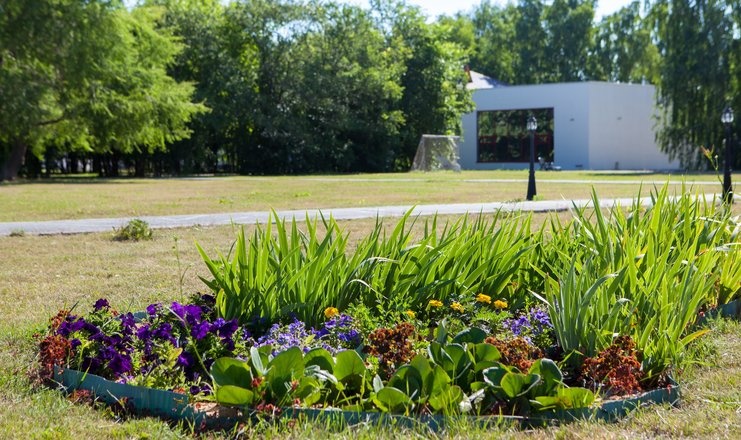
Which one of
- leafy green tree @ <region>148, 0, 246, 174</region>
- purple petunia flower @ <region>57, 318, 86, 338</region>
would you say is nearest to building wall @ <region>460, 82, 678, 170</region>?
leafy green tree @ <region>148, 0, 246, 174</region>

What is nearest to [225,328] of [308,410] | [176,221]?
[308,410]

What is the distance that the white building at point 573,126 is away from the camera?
50281 mm

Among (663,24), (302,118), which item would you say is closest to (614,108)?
(663,24)

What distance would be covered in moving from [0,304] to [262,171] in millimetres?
37866

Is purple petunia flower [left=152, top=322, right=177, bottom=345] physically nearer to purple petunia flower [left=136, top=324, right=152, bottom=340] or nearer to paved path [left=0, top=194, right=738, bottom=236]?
purple petunia flower [left=136, top=324, right=152, bottom=340]

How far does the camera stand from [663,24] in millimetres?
39188

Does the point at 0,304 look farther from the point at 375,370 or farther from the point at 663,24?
the point at 663,24

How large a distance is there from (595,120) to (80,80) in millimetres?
30444

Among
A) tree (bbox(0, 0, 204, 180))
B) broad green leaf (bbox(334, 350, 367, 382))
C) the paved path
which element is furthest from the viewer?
tree (bbox(0, 0, 204, 180))

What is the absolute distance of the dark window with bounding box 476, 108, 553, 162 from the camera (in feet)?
172

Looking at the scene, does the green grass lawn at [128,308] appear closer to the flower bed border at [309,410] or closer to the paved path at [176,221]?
the flower bed border at [309,410]

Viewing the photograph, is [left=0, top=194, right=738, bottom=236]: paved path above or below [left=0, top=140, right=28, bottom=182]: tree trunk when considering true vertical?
below

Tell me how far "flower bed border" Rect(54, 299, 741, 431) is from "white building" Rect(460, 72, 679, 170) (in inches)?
1902

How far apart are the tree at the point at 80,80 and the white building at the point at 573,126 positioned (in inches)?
972
